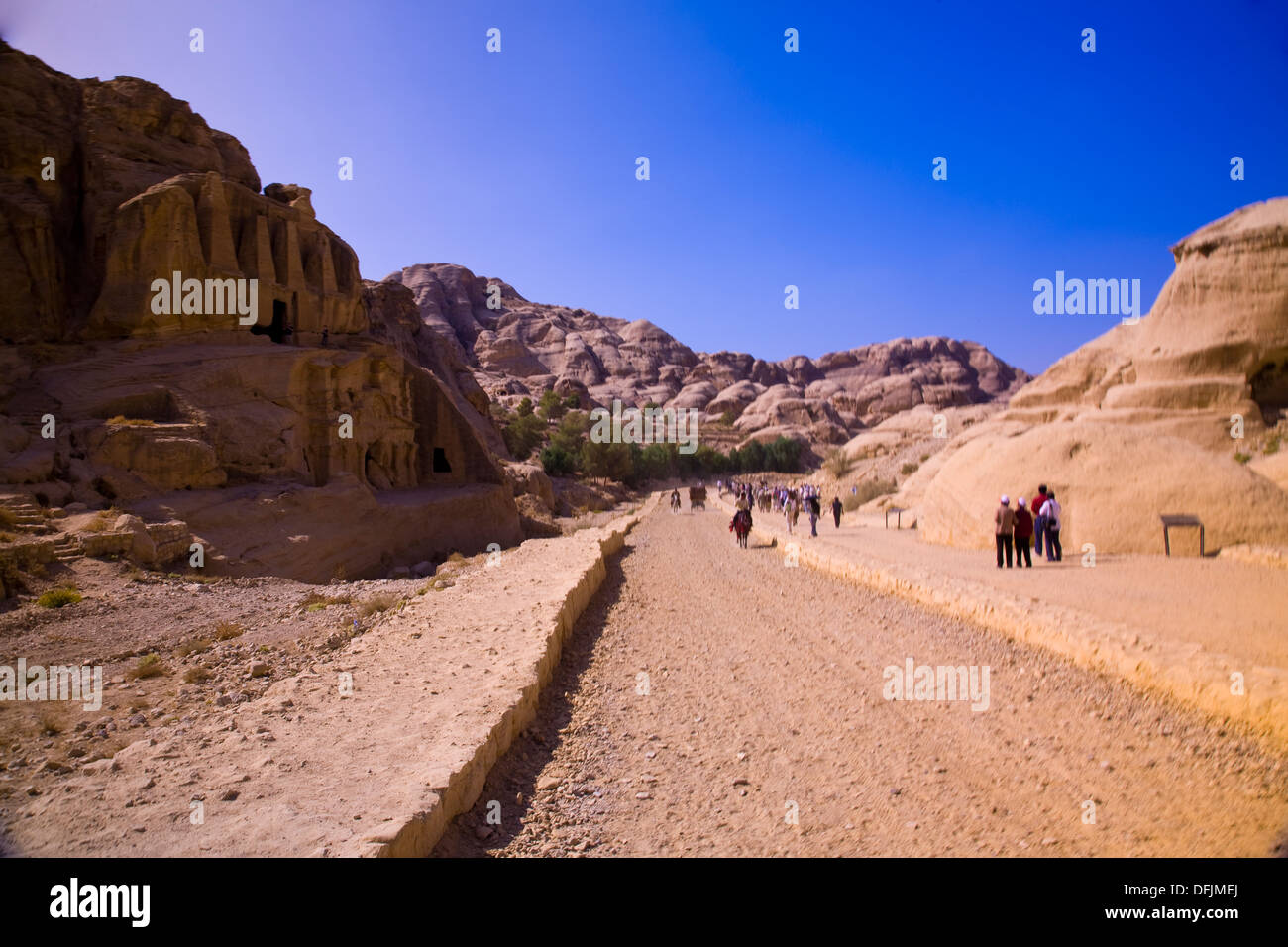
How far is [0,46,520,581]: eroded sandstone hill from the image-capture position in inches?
640

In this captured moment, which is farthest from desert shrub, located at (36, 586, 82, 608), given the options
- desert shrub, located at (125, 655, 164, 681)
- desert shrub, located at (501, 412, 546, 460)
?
desert shrub, located at (501, 412, 546, 460)

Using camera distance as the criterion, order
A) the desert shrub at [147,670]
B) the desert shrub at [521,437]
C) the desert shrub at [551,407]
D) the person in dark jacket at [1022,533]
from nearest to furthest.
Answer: the desert shrub at [147,670]
the person in dark jacket at [1022,533]
the desert shrub at [521,437]
the desert shrub at [551,407]

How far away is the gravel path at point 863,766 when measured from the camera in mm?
4391

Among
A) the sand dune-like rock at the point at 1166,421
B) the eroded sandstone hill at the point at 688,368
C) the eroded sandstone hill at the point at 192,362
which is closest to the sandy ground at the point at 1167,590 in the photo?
the sand dune-like rock at the point at 1166,421

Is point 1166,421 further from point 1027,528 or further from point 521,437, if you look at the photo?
point 521,437

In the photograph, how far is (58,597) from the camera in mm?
11242

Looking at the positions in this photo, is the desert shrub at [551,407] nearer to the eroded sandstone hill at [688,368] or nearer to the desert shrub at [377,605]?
the eroded sandstone hill at [688,368]

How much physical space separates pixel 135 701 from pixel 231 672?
3.39 ft

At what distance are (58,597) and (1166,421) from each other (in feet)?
95.3

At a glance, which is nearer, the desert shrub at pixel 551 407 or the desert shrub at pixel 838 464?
the desert shrub at pixel 838 464

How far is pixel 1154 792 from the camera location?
4742 millimetres

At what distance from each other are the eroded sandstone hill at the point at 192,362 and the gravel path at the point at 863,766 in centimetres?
1233

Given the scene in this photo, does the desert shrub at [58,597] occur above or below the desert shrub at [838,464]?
below

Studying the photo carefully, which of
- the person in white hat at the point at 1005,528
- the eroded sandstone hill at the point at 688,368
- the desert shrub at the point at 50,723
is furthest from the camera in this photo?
the eroded sandstone hill at the point at 688,368
